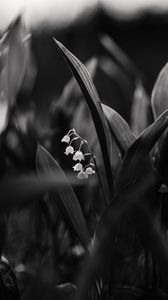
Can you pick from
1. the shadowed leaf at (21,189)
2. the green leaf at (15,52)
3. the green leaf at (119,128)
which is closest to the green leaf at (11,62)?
the green leaf at (15,52)

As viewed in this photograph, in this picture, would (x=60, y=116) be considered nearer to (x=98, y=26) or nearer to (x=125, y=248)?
(x=125, y=248)

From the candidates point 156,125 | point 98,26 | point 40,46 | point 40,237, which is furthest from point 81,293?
point 98,26

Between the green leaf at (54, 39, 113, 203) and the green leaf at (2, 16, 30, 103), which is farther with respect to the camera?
the green leaf at (2, 16, 30, 103)

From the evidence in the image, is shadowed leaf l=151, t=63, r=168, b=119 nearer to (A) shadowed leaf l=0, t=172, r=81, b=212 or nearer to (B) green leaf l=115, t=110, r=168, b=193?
(B) green leaf l=115, t=110, r=168, b=193

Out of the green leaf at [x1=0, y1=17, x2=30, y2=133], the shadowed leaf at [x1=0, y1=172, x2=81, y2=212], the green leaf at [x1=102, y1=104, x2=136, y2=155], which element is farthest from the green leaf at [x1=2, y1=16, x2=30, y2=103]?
the shadowed leaf at [x1=0, y1=172, x2=81, y2=212]

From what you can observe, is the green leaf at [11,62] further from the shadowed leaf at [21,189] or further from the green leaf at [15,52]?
the shadowed leaf at [21,189]
